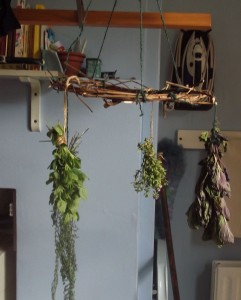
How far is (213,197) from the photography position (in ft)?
2.50

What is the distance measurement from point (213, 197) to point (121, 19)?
0.52 meters

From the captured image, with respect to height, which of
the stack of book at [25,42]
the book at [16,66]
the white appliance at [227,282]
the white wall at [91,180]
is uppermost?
the stack of book at [25,42]

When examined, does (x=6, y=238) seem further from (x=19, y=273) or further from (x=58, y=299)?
(x=58, y=299)

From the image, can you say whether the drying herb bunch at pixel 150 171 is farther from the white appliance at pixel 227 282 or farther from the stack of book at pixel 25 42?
the white appliance at pixel 227 282

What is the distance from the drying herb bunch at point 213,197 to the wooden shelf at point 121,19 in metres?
0.35

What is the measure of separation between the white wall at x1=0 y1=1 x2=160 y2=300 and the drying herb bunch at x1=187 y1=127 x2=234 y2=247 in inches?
19.4

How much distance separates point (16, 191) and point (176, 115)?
0.90 m

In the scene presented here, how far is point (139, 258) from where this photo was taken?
1.41m

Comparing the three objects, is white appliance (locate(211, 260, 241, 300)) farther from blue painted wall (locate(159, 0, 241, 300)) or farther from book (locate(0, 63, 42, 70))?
book (locate(0, 63, 42, 70))

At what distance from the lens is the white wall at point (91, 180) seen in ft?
4.11

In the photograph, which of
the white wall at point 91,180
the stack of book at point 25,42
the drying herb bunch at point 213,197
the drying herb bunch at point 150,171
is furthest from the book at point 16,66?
the drying herb bunch at point 213,197

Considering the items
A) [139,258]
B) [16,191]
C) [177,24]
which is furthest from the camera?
[139,258]

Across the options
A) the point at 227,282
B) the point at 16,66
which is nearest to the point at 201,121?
the point at 227,282

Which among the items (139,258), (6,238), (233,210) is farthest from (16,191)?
(233,210)
